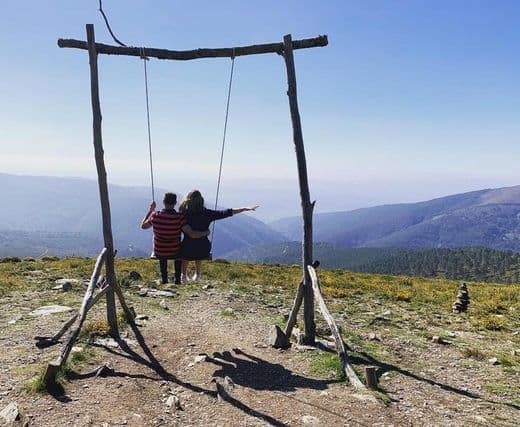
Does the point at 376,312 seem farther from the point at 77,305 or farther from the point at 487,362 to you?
the point at 77,305

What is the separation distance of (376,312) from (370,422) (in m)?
9.38

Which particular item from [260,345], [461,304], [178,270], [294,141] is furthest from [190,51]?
[461,304]

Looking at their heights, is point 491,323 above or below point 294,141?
below

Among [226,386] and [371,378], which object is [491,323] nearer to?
[371,378]

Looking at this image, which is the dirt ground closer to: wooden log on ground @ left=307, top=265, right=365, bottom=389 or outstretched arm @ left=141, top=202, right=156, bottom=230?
wooden log on ground @ left=307, top=265, right=365, bottom=389

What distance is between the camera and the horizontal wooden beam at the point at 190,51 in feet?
36.6

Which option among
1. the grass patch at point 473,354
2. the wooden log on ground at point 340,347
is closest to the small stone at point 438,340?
the grass patch at point 473,354

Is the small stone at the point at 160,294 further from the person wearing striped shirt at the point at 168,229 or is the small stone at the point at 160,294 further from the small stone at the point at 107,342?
the small stone at the point at 107,342

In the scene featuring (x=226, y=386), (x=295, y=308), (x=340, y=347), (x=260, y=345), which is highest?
(x=295, y=308)

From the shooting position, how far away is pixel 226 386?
25.9 ft

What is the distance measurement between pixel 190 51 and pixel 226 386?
335 inches

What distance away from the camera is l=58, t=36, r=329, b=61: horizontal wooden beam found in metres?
11.2

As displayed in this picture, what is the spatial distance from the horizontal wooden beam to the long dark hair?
375cm

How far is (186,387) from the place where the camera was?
827 centimetres
